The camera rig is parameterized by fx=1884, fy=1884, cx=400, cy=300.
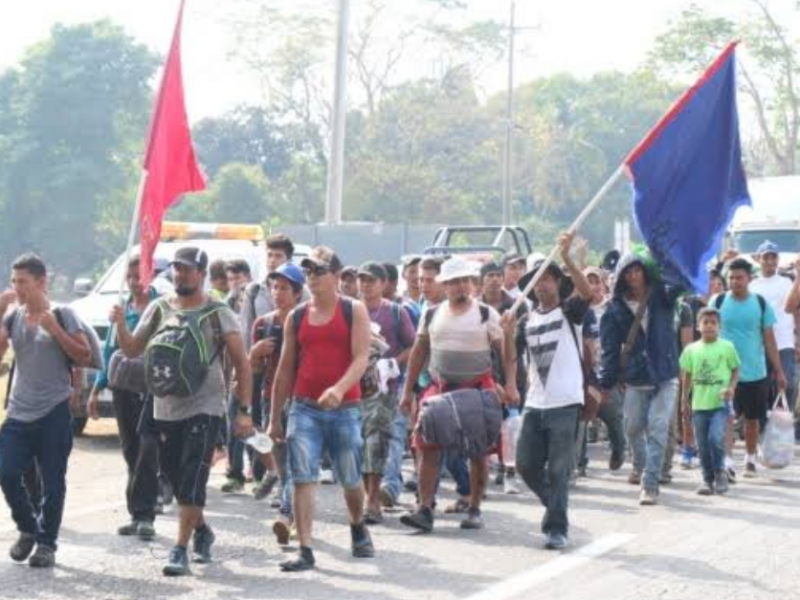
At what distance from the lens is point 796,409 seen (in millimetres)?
17672

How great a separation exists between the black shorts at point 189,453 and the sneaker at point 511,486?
13.5 feet

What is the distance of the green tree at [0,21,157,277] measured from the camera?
6456 cm

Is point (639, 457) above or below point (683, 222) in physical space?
below

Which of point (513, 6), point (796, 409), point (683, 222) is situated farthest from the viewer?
point (513, 6)

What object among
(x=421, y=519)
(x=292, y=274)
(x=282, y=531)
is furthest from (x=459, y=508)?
(x=292, y=274)

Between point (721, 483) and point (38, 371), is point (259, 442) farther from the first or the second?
point (721, 483)

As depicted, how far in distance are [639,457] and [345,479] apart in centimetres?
453

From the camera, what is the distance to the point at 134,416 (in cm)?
1169

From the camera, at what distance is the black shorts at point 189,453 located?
382 inches

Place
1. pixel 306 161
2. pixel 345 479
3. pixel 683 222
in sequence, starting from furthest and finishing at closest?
pixel 306 161 < pixel 683 222 < pixel 345 479

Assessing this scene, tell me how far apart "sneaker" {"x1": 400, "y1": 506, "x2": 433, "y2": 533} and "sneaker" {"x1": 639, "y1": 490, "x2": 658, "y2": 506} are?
212 cm

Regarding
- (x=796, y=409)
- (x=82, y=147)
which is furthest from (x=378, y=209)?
(x=796, y=409)

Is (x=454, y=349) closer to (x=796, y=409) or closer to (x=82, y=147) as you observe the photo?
(x=796, y=409)

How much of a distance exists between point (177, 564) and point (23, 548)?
3.23ft
